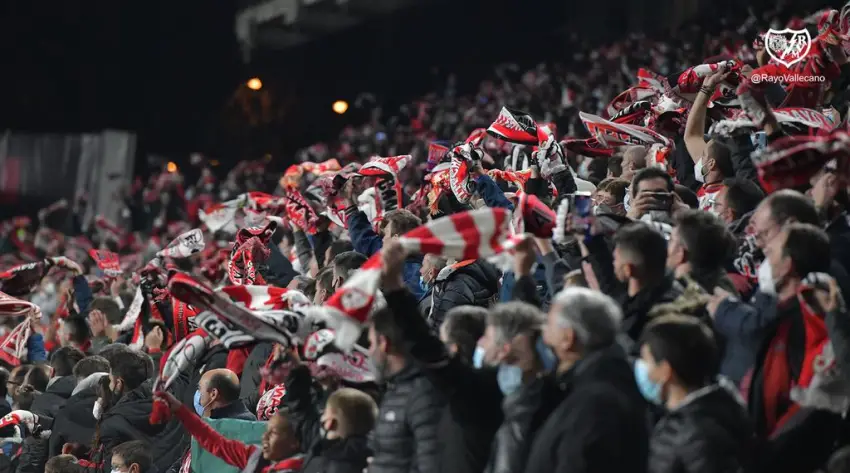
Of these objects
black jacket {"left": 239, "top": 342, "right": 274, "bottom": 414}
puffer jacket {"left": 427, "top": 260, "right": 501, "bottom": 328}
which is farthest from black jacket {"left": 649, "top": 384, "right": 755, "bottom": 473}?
black jacket {"left": 239, "top": 342, "right": 274, "bottom": 414}

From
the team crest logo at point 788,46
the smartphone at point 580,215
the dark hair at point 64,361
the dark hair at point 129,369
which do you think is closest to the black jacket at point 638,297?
the smartphone at point 580,215

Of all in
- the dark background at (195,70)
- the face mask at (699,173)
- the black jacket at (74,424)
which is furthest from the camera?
the dark background at (195,70)

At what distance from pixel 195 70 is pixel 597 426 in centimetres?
2090

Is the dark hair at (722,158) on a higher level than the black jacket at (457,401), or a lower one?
higher

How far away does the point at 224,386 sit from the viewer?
6.00m

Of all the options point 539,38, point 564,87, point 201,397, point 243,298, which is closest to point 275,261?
point 201,397

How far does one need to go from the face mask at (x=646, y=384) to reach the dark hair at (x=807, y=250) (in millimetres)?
567

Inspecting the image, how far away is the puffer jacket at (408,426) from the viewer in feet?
13.5

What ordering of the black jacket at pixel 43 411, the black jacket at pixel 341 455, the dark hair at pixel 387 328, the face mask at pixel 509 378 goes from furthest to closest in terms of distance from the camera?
1. the black jacket at pixel 43 411
2. the black jacket at pixel 341 455
3. the dark hair at pixel 387 328
4. the face mask at pixel 509 378

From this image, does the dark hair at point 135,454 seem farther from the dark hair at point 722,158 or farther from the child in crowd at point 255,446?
the dark hair at point 722,158

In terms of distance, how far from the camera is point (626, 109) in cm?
745

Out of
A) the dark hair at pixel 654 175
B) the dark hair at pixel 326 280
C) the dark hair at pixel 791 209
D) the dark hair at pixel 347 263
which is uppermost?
the dark hair at pixel 791 209

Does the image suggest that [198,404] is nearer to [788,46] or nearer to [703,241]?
[703,241]

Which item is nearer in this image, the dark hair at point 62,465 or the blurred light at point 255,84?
the dark hair at point 62,465
